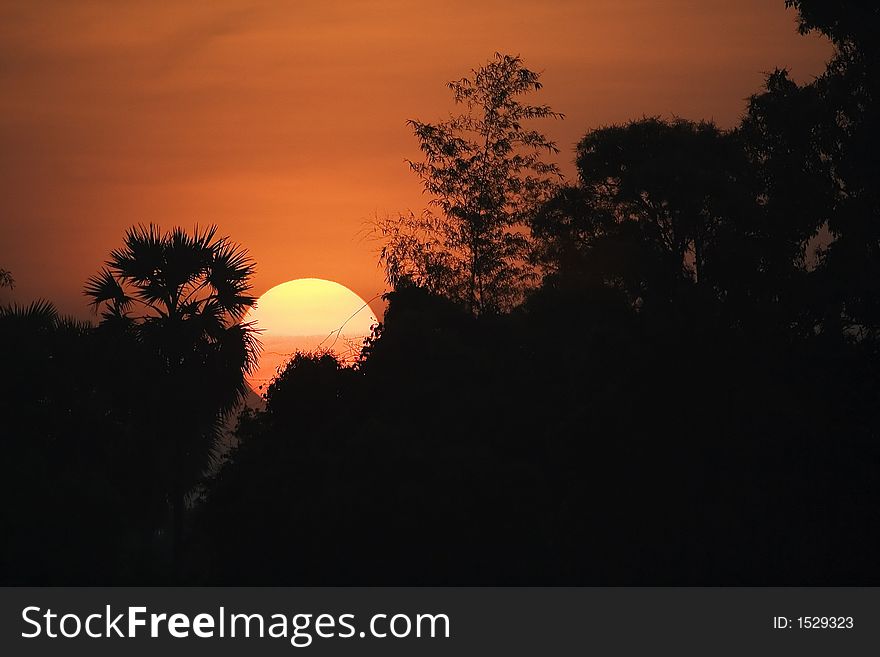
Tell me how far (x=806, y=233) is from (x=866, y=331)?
3.28 metres

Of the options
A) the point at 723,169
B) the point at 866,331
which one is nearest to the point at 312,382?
the point at 866,331

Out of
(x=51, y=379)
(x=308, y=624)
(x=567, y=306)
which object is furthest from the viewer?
(x=51, y=379)

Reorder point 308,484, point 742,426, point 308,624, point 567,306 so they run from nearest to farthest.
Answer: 1. point 308,624
2. point 742,426
3. point 308,484
4. point 567,306

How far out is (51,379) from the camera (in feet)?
112

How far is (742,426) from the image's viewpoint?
24.3 meters

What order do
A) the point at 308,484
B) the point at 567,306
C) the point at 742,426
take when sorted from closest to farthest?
1. the point at 742,426
2. the point at 308,484
3. the point at 567,306

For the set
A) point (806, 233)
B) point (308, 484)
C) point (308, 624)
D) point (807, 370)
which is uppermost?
point (806, 233)

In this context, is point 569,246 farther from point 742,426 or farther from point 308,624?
point 308,624

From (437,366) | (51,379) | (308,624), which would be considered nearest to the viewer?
(308,624)

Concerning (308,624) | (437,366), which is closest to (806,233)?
(437,366)

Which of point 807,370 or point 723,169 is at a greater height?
point 723,169

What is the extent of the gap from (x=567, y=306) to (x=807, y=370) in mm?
9453

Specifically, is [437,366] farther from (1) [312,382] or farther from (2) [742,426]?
(2) [742,426]

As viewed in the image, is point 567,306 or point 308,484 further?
point 567,306
